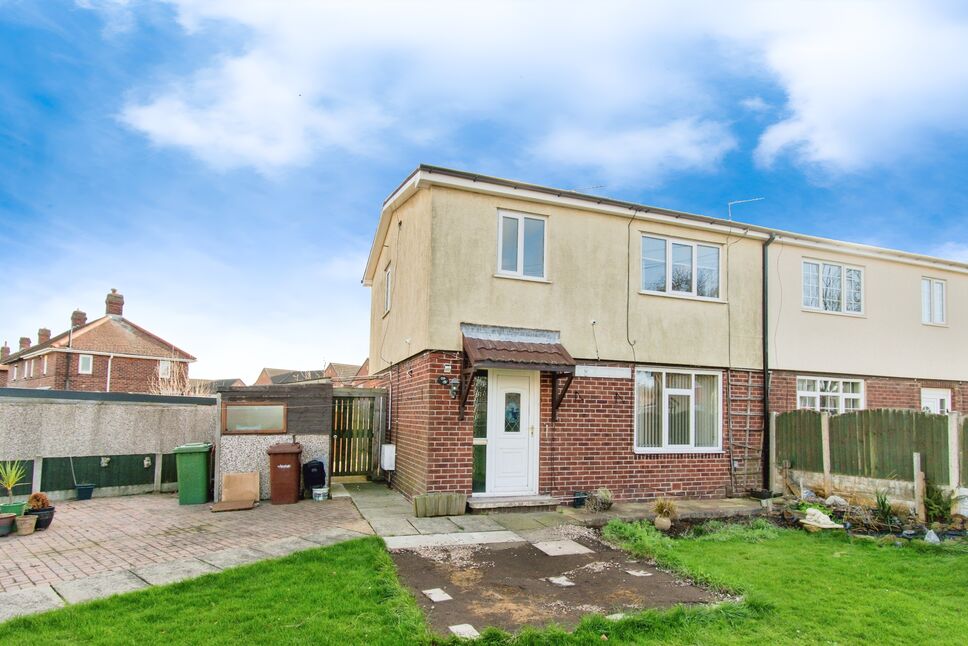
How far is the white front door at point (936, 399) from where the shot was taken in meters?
14.5

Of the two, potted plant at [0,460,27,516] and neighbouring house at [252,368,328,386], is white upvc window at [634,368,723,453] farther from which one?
neighbouring house at [252,368,328,386]

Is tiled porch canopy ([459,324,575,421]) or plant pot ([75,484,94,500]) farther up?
tiled porch canopy ([459,324,575,421])

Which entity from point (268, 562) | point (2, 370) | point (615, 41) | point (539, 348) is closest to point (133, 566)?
point (268, 562)

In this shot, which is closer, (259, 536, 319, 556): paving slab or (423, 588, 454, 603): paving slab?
(423, 588, 454, 603): paving slab

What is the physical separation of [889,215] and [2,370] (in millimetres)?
59234

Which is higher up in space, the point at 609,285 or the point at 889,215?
the point at 889,215

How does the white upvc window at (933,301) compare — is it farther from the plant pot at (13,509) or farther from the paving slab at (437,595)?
the plant pot at (13,509)

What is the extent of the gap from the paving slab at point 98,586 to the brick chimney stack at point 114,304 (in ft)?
124

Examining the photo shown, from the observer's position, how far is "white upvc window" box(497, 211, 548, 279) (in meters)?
10.6

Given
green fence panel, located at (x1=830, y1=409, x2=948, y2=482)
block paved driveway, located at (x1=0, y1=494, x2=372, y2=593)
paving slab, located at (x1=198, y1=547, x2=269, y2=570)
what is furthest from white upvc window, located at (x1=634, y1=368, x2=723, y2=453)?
paving slab, located at (x1=198, y1=547, x2=269, y2=570)

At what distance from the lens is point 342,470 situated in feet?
44.1

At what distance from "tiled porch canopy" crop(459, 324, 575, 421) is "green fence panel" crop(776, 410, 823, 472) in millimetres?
4921

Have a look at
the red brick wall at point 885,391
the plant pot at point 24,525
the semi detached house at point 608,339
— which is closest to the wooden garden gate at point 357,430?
the semi detached house at point 608,339

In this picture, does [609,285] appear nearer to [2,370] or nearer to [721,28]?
[721,28]
